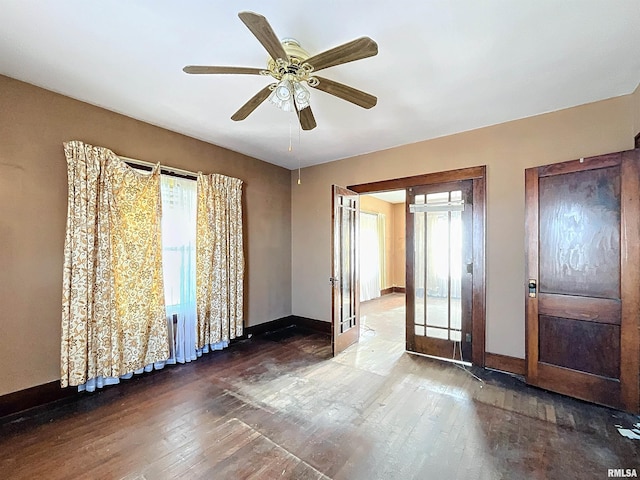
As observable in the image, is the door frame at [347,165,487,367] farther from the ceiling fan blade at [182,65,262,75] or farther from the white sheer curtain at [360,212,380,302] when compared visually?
the white sheer curtain at [360,212,380,302]

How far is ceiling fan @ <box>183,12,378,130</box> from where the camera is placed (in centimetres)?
150

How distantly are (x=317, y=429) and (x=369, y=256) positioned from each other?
222 inches

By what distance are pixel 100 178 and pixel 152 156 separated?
0.68m

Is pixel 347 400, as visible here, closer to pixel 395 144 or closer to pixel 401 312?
pixel 395 144

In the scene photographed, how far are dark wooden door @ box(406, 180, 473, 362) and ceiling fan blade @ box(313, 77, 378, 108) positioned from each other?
6.80 feet

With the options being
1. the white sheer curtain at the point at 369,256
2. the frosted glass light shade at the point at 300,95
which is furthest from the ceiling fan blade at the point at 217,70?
the white sheer curtain at the point at 369,256

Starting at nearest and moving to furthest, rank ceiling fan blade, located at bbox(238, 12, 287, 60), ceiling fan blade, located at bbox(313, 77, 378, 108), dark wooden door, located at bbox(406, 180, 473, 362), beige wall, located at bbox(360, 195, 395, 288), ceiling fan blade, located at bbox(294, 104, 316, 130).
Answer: ceiling fan blade, located at bbox(238, 12, 287, 60) → ceiling fan blade, located at bbox(313, 77, 378, 108) → ceiling fan blade, located at bbox(294, 104, 316, 130) → dark wooden door, located at bbox(406, 180, 473, 362) → beige wall, located at bbox(360, 195, 395, 288)

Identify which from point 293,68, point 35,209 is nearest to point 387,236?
point 293,68

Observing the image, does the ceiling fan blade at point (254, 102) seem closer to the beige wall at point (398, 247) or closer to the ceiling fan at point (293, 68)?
the ceiling fan at point (293, 68)

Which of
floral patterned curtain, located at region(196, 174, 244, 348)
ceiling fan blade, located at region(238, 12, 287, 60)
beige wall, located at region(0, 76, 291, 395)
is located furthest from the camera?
floral patterned curtain, located at region(196, 174, 244, 348)

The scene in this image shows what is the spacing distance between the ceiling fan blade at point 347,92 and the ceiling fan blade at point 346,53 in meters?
0.24

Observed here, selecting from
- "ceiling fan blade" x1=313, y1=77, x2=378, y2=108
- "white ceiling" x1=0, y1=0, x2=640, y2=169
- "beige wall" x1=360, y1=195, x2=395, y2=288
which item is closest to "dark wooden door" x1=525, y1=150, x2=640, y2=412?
"white ceiling" x1=0, y1=0, x2=640, y2=169

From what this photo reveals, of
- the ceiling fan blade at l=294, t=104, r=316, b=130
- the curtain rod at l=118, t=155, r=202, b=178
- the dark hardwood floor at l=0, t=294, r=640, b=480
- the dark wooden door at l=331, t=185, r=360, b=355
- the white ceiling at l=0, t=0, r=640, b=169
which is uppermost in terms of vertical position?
the white ceiling at l=0, t=0, r=640, b=169

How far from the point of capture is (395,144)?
408 cm
